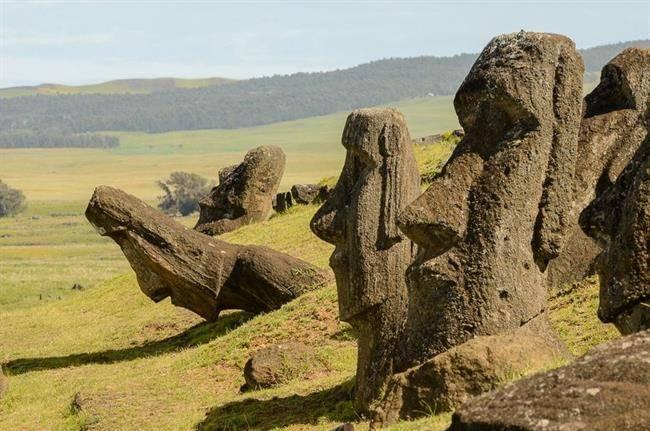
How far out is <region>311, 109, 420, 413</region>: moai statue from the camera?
1541cm

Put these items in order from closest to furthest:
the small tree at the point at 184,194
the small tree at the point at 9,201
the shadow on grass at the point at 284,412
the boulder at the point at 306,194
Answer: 1. the shadow on grass at the point at 284,412
2. the boulder at the point at 306,194
3. the small tree at the point at 184,194
4. the small tree at the point at 9,201

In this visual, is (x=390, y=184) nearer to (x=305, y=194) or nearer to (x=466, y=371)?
(x=466, y=371)

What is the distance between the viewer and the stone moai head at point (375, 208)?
50.7ft

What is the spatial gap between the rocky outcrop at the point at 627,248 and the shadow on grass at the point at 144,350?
51.7 ft

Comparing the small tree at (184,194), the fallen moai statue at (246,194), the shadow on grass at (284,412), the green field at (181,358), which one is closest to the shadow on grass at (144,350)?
the green field at (181,358)

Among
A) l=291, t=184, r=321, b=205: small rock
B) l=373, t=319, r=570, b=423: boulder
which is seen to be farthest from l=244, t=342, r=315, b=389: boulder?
l=291, t=184, r=321, b=205: small rock

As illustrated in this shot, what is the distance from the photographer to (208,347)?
2314 centimetres

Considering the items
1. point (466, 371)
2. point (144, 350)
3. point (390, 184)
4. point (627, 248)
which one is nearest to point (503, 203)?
point (466, 371)

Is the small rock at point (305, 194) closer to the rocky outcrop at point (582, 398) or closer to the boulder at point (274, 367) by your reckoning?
the boulder at point (274, 367)

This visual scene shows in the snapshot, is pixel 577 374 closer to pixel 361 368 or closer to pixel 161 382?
pixel 361 368

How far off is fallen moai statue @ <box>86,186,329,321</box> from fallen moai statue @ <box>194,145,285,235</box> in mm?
15096

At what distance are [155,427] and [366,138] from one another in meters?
5.45

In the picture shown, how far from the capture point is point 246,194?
41.2 m

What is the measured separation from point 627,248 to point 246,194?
105ft
